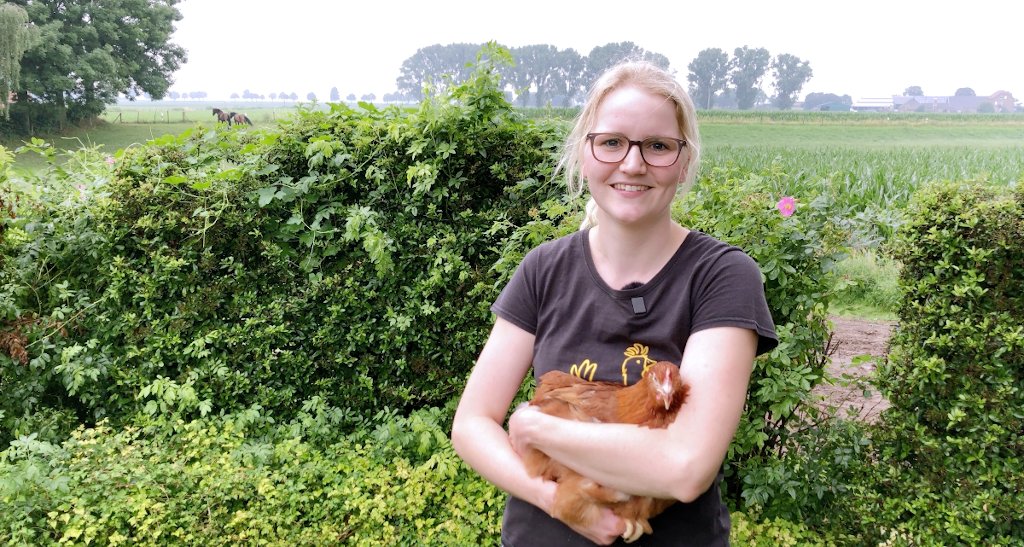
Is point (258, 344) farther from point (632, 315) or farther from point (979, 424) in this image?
point (979, 424)

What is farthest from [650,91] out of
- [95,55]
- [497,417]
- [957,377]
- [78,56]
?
[95,55]

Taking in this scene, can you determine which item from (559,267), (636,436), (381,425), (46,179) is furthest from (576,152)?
(46,179)

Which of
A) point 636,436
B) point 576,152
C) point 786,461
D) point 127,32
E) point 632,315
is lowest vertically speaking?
point 786,461

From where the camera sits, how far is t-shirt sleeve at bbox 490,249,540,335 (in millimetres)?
1436

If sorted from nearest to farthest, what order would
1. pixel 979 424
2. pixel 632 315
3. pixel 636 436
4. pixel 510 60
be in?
pixel 636 436, pixel 632 315, pixel 979 424, pixel 510 60

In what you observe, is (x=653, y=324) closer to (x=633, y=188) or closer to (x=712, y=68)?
(x=633, y=188)

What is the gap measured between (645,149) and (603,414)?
541mm

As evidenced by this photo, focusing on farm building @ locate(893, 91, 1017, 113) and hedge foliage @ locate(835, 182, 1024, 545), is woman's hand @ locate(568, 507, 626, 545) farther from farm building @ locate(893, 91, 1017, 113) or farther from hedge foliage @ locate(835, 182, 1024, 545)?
farm building @ locate(893, 91, 1017, 113)

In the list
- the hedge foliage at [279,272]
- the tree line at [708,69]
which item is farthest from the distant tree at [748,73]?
the hedge foliage at [279,272]

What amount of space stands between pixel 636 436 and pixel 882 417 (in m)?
2.10

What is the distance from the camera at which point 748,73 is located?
26.7 feet

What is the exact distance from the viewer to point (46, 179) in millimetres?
4035

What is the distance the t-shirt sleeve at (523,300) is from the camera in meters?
1.44

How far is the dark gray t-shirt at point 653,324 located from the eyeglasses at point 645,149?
7.2 inches
